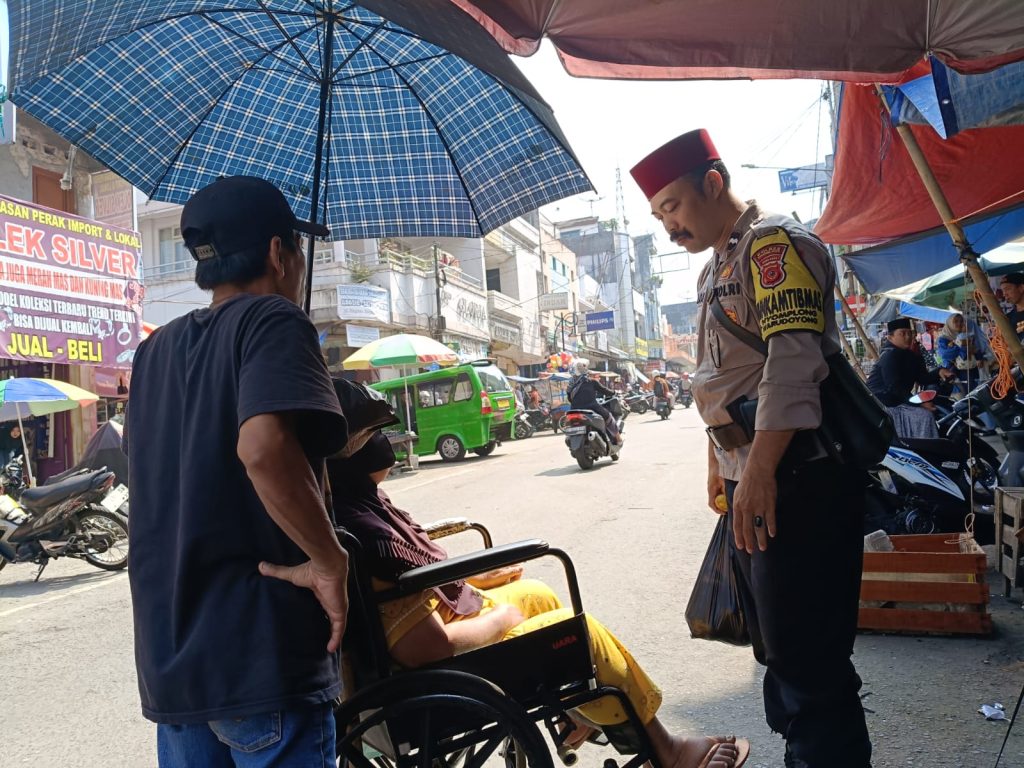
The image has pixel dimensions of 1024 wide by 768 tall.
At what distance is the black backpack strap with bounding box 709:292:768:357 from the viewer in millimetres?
1902

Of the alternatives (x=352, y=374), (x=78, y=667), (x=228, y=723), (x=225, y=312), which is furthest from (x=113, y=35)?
(x=352, y=374)

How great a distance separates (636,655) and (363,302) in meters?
20.1

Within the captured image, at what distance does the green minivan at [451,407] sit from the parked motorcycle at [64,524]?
28.7ft

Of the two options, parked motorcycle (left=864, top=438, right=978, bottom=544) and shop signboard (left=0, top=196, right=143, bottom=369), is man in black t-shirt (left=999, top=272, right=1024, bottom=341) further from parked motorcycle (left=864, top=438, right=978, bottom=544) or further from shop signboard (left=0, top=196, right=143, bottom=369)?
shop signboard (left=0, top=196, right=143, bottom=369)

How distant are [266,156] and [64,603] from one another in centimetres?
442

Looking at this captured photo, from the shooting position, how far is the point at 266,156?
3.21 metres

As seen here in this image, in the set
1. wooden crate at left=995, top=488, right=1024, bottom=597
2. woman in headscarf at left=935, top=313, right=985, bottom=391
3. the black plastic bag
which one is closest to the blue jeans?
the black plastic bag

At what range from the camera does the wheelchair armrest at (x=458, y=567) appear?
183 cm

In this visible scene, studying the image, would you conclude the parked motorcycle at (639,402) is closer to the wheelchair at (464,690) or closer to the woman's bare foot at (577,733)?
the woman's bare foot at (577,733)

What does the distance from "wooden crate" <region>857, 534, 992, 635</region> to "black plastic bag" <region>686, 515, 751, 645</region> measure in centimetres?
169

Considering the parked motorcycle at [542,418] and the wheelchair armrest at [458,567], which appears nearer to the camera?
the wheelchair armrest at [458,567]

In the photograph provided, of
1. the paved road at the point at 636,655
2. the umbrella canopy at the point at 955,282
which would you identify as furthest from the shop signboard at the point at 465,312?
the paved road at the point at 636,655

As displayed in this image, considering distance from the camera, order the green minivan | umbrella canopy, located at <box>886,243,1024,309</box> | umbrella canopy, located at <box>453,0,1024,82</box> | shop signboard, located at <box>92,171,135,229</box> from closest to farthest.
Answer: umbrella canopy, located at <box>453,0,1024,82</box>
umbrella canopy, located at <box>886,243,1024,309</box>
shop signboard, located at <box>92,171,135,229</box>
the green minivan

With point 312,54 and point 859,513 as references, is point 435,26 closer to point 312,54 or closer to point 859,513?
point 312,54
